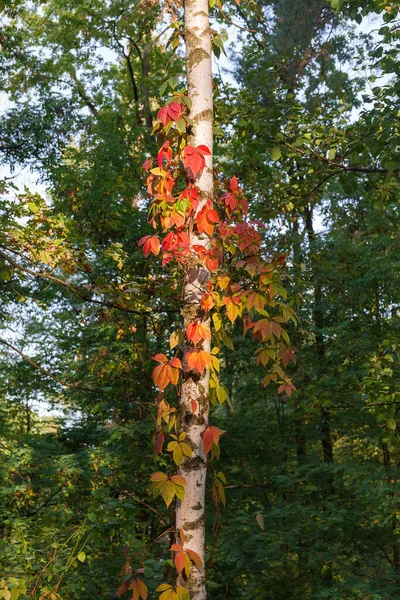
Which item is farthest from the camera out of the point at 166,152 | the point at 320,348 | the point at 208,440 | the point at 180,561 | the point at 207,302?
the point at 320,348

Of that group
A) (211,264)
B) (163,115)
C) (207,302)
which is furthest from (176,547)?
(163,115)

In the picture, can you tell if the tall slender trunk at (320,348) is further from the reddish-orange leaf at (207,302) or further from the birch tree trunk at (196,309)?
the reddish-orange leaf at (207,302)

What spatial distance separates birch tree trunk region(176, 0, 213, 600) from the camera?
2.09m

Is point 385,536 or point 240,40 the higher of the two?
point 240,40

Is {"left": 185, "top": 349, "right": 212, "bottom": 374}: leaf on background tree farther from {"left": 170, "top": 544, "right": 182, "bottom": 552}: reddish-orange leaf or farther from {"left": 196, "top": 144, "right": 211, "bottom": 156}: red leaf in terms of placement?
{"left": 196, "top": 144, "right": 211, "bottom": 156}: red leaf

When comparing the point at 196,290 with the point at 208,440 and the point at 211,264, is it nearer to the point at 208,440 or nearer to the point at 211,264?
the point at 211,264

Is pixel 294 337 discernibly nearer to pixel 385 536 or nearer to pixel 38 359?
pixel 385 536

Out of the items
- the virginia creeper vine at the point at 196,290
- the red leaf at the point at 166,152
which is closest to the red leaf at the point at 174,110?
the virginia creeper vine at the point at 196,290

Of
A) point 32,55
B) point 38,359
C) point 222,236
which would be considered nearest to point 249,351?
point 38,359

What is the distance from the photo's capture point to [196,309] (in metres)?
2.25

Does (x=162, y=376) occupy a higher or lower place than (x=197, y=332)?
lower

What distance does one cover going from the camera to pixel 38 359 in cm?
1065

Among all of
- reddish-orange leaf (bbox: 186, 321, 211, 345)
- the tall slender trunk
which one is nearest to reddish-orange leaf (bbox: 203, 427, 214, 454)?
reddish-orange leaf (bbox: 186, 321, 211, 345)

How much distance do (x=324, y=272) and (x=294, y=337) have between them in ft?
4.03
